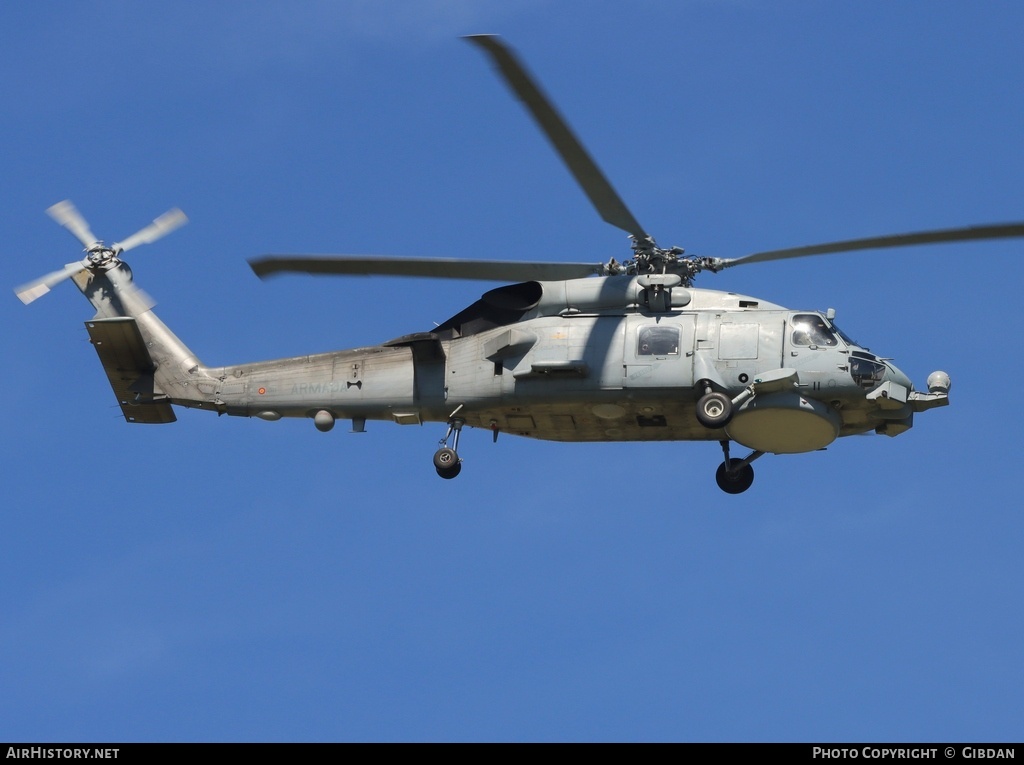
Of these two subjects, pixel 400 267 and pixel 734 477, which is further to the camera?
pixel 734 477

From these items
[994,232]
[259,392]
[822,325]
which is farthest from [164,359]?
[994,232]

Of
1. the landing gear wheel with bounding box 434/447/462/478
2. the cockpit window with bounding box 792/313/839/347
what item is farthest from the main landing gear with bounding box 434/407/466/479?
the cockpit window with bounding box 792/313/839/347

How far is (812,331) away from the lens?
1110 inches

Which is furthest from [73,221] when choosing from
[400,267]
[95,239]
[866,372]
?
[866,372]

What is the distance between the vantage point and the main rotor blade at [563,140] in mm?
23516

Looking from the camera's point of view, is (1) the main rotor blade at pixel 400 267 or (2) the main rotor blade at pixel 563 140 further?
(1) the main rotor blade at pixel 400 267

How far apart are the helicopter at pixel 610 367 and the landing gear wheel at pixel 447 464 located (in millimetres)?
22

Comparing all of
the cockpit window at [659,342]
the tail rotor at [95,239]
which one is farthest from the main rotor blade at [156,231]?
the cockpit window at [659,342]

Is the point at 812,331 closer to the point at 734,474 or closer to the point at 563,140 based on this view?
the point at 734,474

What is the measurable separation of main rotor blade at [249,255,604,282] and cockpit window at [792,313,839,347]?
389 centimetres

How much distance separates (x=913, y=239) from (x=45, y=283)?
49.6 feet

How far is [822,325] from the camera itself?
2828 cm

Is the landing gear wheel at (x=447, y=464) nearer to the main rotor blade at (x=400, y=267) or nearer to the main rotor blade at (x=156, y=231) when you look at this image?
the main rotor blade at (x=400, y=267)
